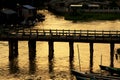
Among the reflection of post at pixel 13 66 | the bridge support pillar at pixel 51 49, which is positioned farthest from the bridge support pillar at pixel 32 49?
the bridge support pillar at pixel 51 49

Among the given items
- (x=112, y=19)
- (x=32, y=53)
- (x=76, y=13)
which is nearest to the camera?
(x=32, y=53)

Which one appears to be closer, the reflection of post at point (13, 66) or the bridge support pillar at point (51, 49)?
the reflection of post at point (13, 66)

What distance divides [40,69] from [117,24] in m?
77.9

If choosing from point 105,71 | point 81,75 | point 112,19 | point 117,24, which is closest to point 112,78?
point 81,75

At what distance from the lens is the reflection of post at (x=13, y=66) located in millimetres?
79000

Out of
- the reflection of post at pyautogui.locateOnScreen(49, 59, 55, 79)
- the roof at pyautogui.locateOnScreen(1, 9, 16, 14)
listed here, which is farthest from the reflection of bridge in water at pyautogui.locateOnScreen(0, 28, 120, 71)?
the roof at pyautogui.locateOnScreen(1, 9, 16, 14)

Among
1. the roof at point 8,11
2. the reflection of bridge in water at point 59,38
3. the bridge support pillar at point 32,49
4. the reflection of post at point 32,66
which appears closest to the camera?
the reflection of post at point 32,66

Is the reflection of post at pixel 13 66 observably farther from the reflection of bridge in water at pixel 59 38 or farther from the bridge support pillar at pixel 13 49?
the reflection of bridge in water at pixel 59 38

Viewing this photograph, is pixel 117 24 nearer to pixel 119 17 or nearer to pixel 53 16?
pixel 119 17

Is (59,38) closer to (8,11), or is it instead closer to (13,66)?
(13,66)

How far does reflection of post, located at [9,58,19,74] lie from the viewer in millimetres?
79000

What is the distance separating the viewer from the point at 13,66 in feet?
271

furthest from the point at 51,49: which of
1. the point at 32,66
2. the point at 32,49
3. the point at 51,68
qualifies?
the point at 51,68

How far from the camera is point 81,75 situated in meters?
66.9
